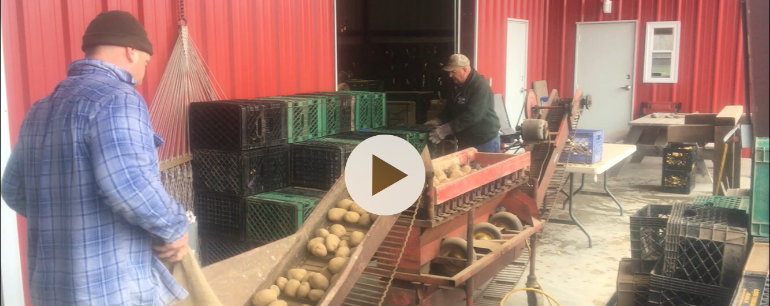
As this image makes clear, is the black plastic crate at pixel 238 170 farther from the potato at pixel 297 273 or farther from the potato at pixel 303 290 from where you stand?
the potato at pixel 303 290

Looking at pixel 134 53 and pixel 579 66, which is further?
pixel 579 66

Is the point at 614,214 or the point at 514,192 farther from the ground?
the point at 514,192

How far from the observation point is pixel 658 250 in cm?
392

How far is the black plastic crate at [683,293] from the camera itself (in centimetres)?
317

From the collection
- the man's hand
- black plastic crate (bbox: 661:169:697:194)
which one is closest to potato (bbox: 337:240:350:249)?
the man's hand

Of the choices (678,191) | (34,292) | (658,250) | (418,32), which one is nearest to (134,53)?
(34,292)

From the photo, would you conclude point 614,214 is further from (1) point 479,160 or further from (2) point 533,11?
(2) point 533,11

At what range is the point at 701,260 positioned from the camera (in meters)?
3.25

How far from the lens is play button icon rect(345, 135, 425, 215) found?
247 centimetres

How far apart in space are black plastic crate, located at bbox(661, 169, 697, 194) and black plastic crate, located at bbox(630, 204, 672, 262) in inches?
204

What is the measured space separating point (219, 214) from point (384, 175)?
250 centimetres

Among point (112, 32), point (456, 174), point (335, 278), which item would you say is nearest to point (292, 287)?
point (335, 278)

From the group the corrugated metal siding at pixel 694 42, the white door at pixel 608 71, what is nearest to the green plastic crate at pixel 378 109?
the white door at pixel 608 71

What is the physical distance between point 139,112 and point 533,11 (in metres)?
11.2
